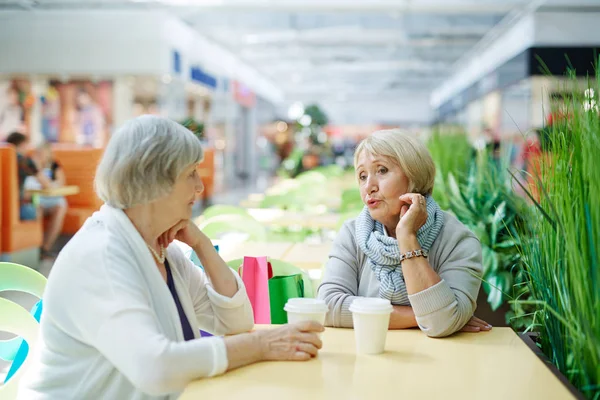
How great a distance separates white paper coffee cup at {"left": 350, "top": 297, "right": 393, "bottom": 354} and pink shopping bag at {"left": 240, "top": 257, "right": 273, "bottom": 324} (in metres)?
0.65

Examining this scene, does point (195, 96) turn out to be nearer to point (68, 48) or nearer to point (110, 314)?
point (68, 48)

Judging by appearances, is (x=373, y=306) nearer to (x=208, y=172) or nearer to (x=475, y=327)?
(x=475, y=327)

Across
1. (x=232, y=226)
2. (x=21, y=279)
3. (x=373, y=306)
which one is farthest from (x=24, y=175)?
(x=373, y=306)

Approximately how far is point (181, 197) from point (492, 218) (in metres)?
2.44

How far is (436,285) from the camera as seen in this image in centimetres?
196

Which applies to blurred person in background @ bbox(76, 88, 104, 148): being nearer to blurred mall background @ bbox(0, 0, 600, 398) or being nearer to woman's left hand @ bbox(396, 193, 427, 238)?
blurred mall background @ bbox(0, 0, 600, 398)

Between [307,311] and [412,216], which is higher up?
[412,216]

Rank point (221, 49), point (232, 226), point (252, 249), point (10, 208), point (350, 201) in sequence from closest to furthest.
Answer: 1. point (252, 249)
2. point (232, 226)
3. point (350, 201)
4. point (10, 208)
5. point (221, 49)

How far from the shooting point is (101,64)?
1286 centimetres

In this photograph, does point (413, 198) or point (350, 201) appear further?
point (350, 201)

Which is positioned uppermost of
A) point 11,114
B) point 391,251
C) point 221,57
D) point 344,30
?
point 344,30

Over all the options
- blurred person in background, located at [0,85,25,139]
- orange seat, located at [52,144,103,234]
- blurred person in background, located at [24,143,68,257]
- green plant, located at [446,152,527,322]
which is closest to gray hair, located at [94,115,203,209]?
green plant, located at [446,152,527,322]

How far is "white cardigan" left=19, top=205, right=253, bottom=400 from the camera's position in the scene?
1.46 m

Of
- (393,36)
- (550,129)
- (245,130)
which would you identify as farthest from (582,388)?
(245,130)
